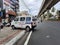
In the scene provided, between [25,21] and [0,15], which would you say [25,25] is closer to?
[25,21]

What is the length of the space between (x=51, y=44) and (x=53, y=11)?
543ft

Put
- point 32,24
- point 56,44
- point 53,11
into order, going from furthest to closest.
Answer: point 53,11, point 32,24, point 56,44

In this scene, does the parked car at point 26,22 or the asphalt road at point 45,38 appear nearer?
the asphalt road at point 45,38

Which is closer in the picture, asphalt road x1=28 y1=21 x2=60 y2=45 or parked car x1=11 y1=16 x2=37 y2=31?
asphalt road x1=28 y1=21 x2=60 y2=45

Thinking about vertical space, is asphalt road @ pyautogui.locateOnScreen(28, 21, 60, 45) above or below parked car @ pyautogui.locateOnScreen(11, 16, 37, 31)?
below

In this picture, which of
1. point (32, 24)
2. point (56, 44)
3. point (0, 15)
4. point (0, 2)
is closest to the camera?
point (56, 44)

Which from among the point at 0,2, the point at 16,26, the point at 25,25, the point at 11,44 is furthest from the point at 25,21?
the point at 0,2

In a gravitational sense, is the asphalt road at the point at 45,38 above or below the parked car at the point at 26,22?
below

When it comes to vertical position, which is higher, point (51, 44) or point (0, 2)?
point (0, 2)

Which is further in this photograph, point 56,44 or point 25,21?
point 25,21

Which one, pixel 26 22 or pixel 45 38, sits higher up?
pixel 26 22

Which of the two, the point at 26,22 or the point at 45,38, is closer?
the point at 45,38

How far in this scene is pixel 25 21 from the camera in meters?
26.8

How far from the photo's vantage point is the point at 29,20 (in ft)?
87.1
